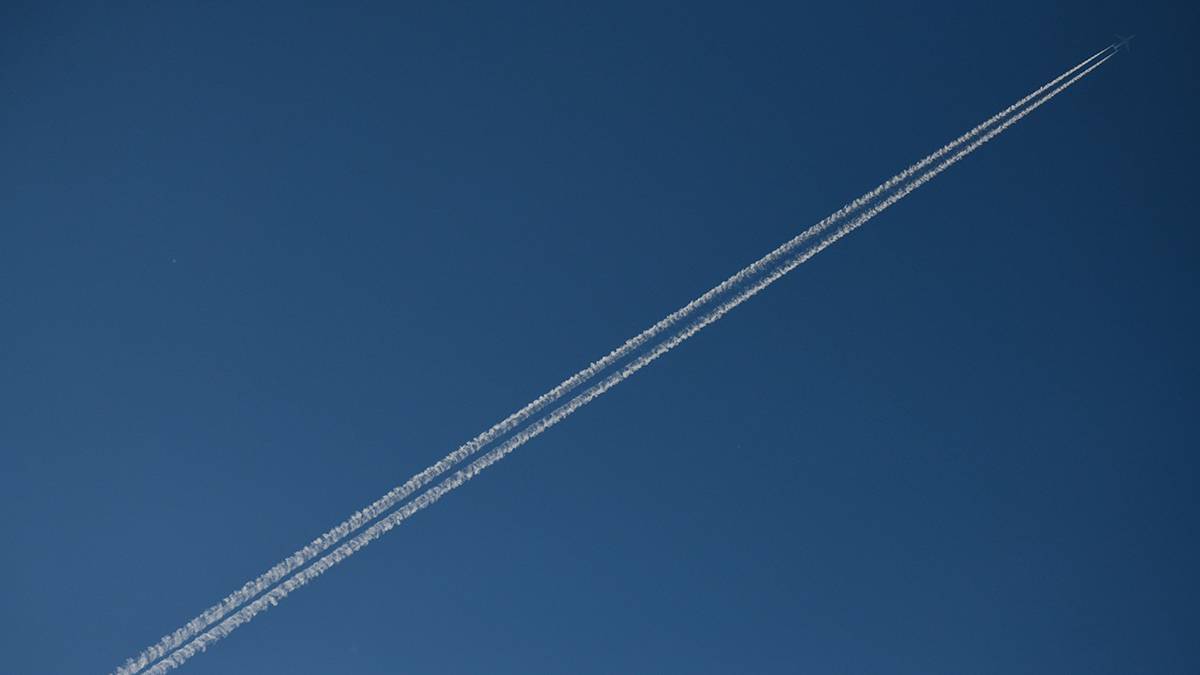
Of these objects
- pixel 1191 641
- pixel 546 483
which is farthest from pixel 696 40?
pixel 1191 641

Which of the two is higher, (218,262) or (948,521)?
(218,262)

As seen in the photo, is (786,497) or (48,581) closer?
(48,581)

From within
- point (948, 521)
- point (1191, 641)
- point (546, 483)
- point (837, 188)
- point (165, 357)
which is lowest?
point (1191, 641)

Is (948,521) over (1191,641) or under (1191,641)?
over

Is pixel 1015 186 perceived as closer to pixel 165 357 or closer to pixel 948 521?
pixel 948 521

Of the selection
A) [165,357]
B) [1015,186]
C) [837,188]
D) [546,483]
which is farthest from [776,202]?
[165,357]

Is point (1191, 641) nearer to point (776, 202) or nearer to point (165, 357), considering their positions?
point (776, 202)
